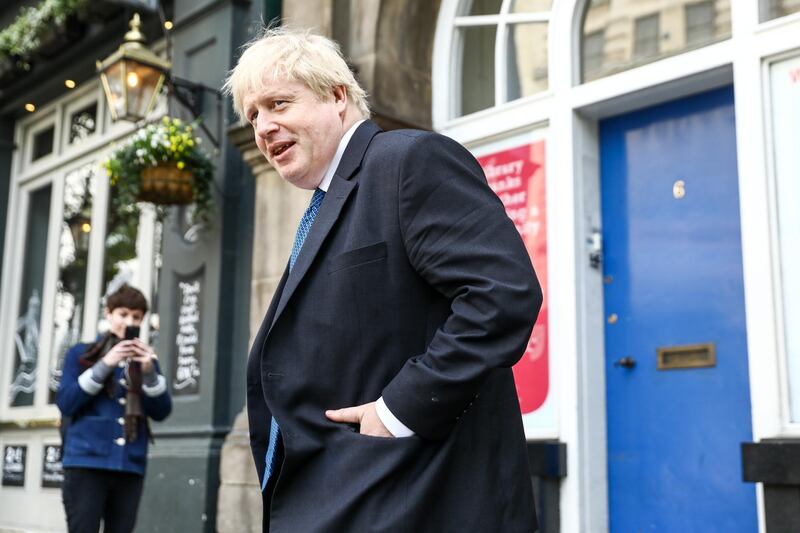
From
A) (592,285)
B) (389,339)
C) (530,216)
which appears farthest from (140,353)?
(389,339)

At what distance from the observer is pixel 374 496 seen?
1784 millimetres

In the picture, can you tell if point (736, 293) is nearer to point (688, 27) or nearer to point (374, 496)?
point (688, 27)

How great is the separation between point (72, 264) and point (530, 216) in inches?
214

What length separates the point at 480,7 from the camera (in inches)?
237

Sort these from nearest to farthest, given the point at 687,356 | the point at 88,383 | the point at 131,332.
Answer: the point at 687,356 → the point at 88,383 → the point at 131,332

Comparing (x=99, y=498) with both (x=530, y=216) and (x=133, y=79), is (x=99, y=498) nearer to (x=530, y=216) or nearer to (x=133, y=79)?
(x=530, y=216)

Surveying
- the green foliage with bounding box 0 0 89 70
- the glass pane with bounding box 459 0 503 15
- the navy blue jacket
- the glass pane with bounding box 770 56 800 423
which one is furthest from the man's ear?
the green foliage with bounding box 0 0 89 70

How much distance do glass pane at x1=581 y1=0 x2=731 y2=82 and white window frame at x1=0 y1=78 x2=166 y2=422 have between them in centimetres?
392

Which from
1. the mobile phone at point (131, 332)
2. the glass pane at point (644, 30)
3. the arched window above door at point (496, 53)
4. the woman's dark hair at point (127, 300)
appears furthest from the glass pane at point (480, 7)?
the mobile phone at point (131, 332)

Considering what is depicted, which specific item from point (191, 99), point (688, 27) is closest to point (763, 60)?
point (688, 27)

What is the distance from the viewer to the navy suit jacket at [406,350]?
1771 millimetres

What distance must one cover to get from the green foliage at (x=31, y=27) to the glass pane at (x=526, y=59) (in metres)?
4.33

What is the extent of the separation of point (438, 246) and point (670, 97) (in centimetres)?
347

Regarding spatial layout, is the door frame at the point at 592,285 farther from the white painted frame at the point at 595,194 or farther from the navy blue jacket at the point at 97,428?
the navy blue jacket at the point at 97,428
